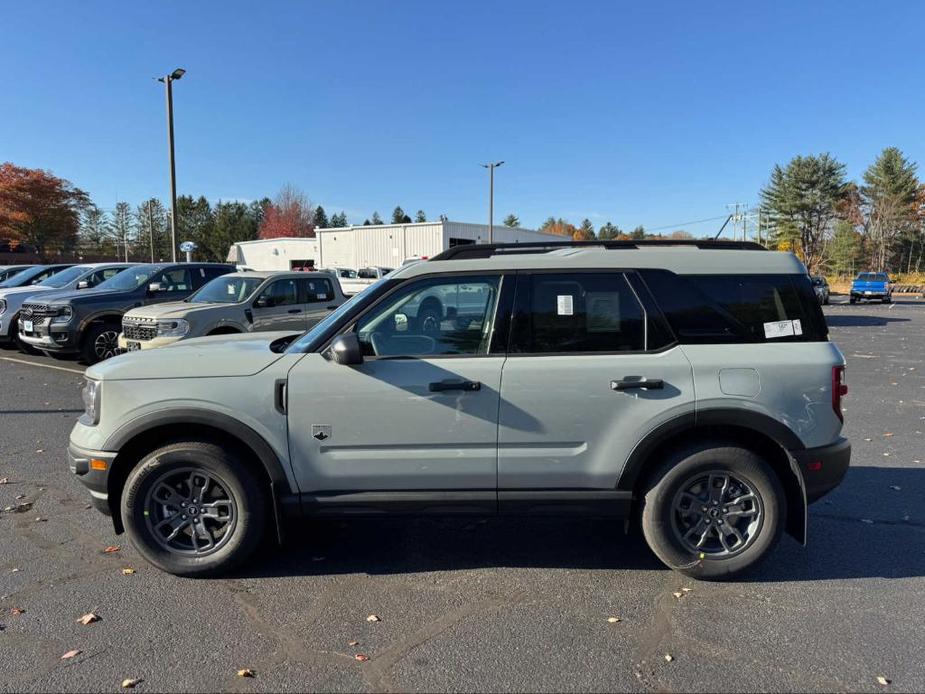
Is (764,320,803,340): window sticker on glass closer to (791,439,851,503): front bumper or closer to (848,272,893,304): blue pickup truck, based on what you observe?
(791,439,851,503): front bumper

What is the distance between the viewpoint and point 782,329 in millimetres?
3562

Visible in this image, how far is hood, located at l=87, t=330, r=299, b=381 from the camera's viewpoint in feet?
11.7

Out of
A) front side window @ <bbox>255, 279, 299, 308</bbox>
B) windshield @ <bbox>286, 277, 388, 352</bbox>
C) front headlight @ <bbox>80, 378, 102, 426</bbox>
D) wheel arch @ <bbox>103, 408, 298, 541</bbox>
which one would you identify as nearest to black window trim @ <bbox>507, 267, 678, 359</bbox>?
windshield @ <bbox>286, 277, 388, 352</bbox>

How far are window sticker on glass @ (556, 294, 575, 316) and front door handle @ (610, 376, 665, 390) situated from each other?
0.47m

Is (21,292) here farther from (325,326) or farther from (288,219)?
(288,219)

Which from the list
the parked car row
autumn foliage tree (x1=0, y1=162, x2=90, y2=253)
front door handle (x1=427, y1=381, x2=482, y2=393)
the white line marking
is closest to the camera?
front door handle (x1=427, y1=381, x2=482, y2=393)

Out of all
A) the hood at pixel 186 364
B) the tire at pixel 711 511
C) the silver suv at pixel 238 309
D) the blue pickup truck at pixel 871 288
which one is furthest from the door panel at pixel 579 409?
the blue pickup truck at pixel 871 288

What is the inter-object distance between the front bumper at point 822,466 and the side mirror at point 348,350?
8.08 feet

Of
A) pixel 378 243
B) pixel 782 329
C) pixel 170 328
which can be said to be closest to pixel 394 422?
pixel 782 329

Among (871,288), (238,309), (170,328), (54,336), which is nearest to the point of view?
(170,328)

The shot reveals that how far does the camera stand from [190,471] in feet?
11.7

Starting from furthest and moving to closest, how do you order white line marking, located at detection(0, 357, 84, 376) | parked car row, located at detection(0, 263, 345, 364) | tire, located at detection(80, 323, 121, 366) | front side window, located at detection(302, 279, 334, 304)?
front side window, located at detection(302, 279, 334, 304) < white line marking, located at detection(0, 357, 84, 376) < tire, located at detection(80, 323, 121, 366) < parked car row, located at detection(0, 263, 345, 364)

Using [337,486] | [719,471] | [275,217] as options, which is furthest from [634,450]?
[275,217]

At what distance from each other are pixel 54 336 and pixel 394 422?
9.47 m
